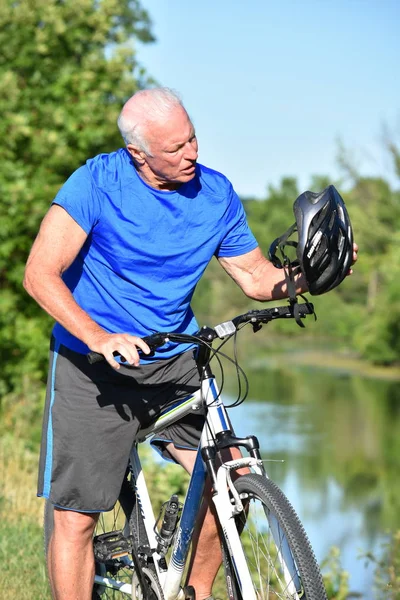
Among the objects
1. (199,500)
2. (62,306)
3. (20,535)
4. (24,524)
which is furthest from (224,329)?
(24,524)

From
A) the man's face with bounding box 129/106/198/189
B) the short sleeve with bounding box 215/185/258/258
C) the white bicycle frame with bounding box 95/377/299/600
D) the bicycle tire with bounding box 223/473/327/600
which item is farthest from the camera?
the short sleeve with bounding box 215/185/258/258

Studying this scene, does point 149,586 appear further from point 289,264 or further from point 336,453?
point 336,453

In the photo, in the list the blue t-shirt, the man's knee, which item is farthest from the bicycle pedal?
the blue t-shirt

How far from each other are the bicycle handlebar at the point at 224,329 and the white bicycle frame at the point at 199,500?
0.58 feet

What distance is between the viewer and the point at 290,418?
2239cm

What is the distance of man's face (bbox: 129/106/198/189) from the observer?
302 centimetres

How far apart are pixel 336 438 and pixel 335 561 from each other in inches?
489

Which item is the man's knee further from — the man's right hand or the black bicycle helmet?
the black bicycle helmet

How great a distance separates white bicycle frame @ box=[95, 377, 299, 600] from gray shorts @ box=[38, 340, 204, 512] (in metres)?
0.08

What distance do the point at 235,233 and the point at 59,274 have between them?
73 cm

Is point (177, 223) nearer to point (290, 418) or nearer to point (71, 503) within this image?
point (71, 503)

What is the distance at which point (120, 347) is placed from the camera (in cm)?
264

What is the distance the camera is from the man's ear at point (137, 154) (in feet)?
10.1

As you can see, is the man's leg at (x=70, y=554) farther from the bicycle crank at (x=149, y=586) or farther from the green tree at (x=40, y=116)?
the green tree at (x=40, y=116)
